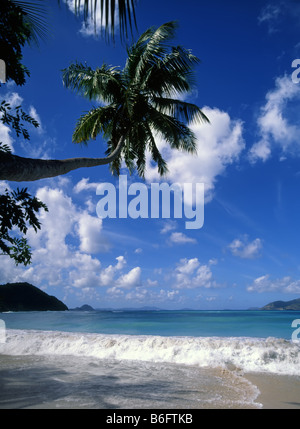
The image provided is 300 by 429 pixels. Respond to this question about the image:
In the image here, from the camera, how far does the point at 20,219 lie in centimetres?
364

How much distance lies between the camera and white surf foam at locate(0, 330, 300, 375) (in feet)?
26.3

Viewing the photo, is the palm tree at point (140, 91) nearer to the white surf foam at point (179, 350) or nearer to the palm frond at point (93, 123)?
the palm frond at point (93, 123)

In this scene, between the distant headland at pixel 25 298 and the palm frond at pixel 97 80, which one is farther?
the distant headland at pixel 25 298

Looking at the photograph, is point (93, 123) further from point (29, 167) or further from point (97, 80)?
point (29, 167)

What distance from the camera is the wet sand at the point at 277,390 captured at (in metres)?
4.70

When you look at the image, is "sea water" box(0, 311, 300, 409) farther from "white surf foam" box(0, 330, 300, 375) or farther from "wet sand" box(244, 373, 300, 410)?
"wet sand" box(244, 373, 300, 410)

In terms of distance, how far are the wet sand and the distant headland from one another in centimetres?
4531

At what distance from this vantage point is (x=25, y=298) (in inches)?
2014

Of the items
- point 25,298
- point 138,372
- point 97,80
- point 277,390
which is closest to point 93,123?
point 97,80

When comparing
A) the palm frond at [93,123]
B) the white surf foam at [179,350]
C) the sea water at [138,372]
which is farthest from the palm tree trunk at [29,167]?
the white surf foam at [179,350]

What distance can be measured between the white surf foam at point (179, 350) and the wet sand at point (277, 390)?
0.81 m

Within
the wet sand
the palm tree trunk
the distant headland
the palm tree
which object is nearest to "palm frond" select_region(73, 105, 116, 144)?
the palm tree
